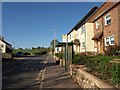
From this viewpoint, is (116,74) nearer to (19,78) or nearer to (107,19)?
(19,78)

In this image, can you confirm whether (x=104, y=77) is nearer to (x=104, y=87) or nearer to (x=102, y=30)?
(x=104, y=87)

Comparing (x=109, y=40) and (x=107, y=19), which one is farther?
(x=107, y=19)

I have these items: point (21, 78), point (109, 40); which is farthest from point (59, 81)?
point (109, 40)

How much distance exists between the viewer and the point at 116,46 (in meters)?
22.8

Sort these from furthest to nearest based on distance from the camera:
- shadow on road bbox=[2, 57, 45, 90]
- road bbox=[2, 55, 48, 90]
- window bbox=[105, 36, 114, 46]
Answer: window bbox=[105, 36, 114, 46] → shadow on road bbox=[2, 57, 45, 90] → road bbox=[2, 55, 48, 90]

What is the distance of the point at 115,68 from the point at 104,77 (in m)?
1.65

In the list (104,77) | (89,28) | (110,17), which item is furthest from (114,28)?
(104,77)

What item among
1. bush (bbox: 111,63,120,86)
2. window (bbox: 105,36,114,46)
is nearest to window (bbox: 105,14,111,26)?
window (bbox: 105,36,114,46)

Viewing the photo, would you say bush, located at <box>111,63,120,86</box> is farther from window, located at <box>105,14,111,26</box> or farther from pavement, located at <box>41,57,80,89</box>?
window, located at <box>105,14,111,26</box>

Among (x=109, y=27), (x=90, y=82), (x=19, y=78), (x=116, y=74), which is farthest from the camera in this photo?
(x=109, y=27)

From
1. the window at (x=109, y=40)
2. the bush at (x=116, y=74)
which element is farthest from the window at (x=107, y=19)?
the bush at (x=116, y=74)

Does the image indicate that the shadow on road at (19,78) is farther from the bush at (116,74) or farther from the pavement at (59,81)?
the bush at (116,74)

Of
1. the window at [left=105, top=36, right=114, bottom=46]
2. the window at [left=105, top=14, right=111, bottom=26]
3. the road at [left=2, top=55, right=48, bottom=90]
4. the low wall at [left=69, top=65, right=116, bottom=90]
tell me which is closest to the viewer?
the low wall at [left=69, top=65, right=116, bottom=90]

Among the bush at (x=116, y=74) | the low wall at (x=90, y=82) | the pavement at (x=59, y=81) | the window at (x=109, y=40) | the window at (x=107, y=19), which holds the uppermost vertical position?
the window at (x=107, y=19)
